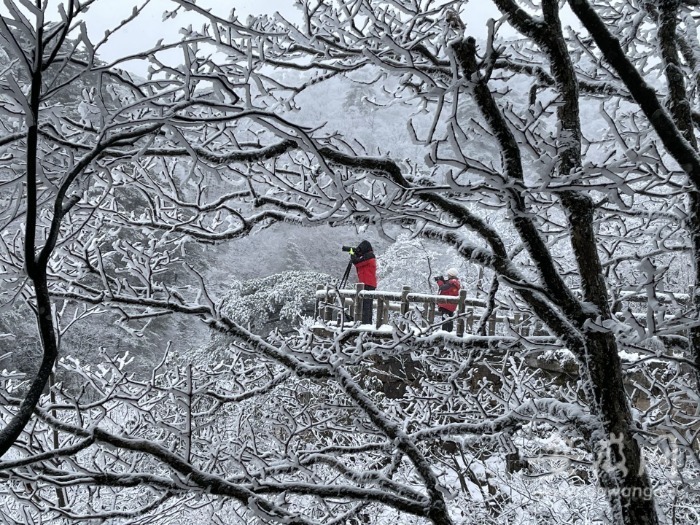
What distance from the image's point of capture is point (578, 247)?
6.47 ft

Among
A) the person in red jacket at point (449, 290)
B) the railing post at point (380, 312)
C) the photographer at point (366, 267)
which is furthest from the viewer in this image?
the railing post at point (380, 312)

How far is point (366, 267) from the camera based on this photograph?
28.0 feet

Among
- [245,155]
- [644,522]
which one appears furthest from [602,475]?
[245,155]

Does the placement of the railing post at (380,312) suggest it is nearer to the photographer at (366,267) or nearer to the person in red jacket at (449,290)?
the photographer at (366,267)

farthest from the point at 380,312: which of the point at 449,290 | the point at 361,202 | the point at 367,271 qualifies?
the point at 361,202

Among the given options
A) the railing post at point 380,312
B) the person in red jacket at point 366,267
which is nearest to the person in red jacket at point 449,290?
the railing post at point 380,312

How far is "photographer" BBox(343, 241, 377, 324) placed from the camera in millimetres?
7918

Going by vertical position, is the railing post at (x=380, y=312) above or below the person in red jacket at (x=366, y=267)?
below

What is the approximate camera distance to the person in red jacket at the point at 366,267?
793 centimetres

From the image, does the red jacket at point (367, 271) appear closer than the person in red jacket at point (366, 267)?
No

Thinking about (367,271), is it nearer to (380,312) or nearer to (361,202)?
(380,312)

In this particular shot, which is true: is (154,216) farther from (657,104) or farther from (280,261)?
(280,261)

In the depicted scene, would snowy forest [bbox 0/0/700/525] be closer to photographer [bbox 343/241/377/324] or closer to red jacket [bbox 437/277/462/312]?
photographer [bbox 343/241/377/324]

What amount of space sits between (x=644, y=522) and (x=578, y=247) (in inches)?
37.0
